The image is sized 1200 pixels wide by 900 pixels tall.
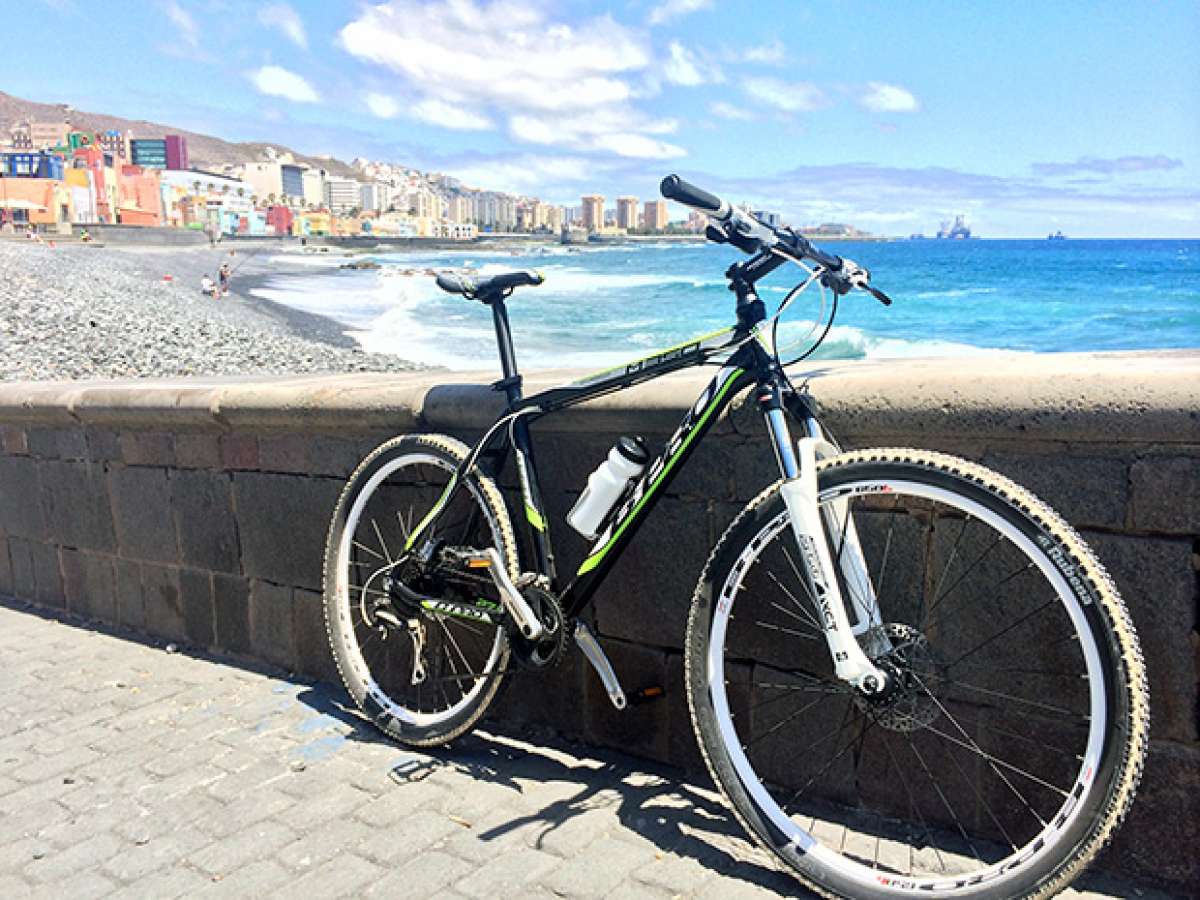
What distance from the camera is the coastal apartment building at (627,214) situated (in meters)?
154

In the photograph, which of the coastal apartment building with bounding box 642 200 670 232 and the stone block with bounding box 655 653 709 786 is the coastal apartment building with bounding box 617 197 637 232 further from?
the stone block with bounding box 655 653 709 786

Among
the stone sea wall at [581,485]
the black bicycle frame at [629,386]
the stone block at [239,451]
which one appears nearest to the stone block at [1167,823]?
the stone sea wall at [581,485]

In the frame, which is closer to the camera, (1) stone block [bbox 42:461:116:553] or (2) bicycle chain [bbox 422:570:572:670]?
(2) bicycle chain [bbox 422:570:572:670]

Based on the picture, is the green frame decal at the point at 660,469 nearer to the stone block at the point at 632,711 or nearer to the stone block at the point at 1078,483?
the stone block at the point at 632,711

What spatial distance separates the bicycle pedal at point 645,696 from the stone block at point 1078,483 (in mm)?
1329

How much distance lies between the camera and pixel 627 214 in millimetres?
157750

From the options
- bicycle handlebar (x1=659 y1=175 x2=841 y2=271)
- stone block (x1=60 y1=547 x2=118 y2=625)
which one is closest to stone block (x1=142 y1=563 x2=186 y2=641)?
stone block (x1=60 y1=547 x2=118 y2=625)

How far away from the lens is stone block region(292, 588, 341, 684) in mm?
4570

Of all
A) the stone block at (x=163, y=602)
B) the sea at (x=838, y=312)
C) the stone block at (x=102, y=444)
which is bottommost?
the sea at (x=838, y=312)

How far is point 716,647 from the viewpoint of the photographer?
289 centimetres

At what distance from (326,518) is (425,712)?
942 mm

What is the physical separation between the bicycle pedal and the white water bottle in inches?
21.2

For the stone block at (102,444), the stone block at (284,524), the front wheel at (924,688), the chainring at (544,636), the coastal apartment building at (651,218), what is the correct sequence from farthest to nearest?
the coastal apartment building at (651,218) → the stone block at (102,444) → the stone block at (284,524) → the chainring at (544,636) → the front wheel at (924,688)

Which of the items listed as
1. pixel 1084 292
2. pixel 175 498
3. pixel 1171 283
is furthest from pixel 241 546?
pixel 1171 283
